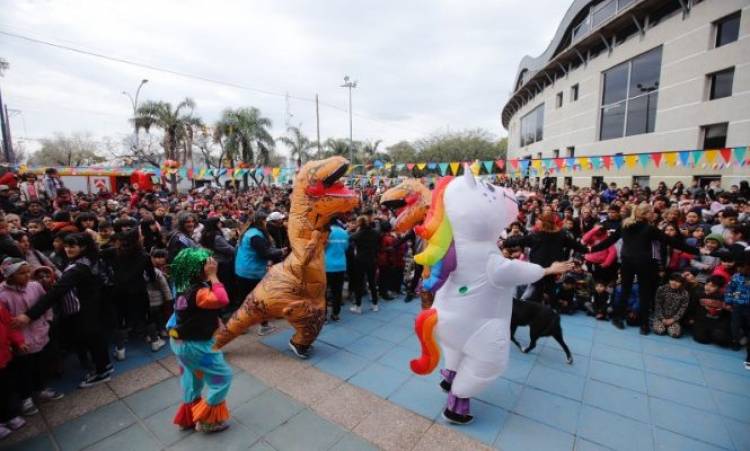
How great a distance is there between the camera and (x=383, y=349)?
421 cm

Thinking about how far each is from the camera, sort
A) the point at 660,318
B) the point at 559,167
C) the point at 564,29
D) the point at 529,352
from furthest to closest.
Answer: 1. the point at 564,29
2. the point at 559,167
3. the point at 660,318
4. the point at 529,352

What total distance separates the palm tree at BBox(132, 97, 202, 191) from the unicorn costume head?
2328 centimetres

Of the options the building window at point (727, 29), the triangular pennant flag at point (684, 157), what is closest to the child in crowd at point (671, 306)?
the triangular pennant flag at point (684, 157)

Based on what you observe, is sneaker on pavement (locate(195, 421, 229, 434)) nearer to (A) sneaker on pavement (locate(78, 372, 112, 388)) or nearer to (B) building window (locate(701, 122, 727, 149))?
(A) sneaker on pavement (locate(78, 372, 112, 388))

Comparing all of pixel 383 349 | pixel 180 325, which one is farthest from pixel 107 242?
pixel 383 349

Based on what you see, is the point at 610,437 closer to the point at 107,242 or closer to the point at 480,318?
the point at 480,318

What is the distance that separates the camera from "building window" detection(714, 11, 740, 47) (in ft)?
37.2

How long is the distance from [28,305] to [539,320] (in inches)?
195

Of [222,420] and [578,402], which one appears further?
[578,402]

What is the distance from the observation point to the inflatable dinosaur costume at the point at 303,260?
379 cm

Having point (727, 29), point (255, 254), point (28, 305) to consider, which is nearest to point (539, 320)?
point (255, 254)

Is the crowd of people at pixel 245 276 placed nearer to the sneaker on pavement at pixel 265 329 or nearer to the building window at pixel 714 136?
the sneaker on pavement at pixel 265 329

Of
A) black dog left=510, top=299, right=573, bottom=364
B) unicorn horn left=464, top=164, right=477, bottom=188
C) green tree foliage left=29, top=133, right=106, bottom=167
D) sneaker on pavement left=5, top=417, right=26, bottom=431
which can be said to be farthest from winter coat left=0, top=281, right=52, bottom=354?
green tree foliage left=29, top=133, right=106, bottom=167

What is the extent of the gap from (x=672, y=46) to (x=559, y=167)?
256 inches
